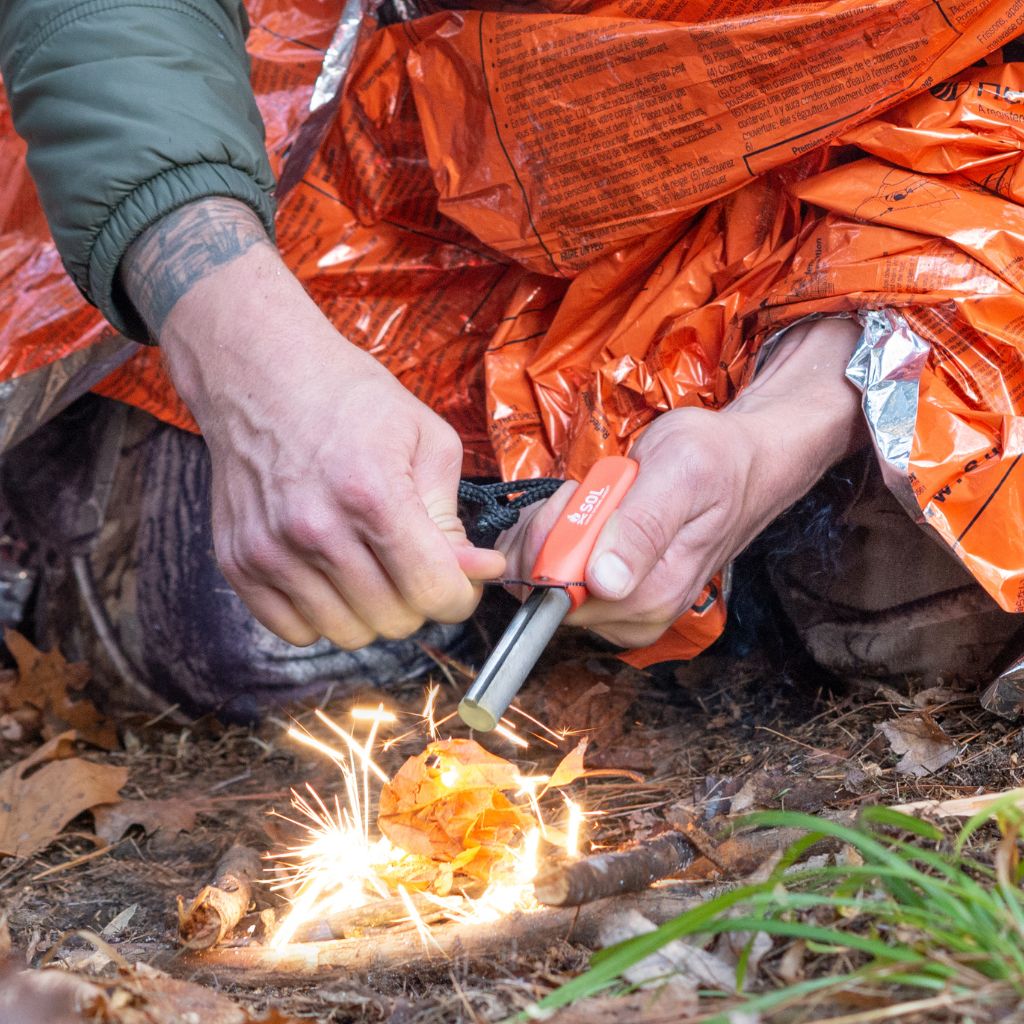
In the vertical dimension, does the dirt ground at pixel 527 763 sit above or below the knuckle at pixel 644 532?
below

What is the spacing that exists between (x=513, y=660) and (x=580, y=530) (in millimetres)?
192

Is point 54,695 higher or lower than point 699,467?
lower

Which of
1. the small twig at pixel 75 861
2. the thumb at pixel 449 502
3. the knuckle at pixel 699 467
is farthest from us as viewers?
the small twig at pixel 75 861

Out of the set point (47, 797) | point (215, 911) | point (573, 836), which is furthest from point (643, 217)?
point (47, 797)

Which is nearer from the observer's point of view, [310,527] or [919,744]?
[310,527]

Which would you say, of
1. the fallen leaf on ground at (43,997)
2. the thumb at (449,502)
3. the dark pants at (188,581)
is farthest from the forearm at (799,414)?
the fallen leaf on ground at (43,997)

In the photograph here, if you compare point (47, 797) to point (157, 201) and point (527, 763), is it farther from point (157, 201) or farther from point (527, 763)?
point (157, 201)

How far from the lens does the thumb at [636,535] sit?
4.13ft

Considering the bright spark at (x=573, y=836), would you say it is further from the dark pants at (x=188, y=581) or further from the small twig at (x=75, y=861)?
the small twig at (x=75, y=861)

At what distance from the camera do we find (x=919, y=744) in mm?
1510

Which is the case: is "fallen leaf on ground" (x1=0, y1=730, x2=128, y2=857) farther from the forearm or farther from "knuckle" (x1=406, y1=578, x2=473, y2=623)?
the forearm

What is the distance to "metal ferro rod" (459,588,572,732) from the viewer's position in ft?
3.90

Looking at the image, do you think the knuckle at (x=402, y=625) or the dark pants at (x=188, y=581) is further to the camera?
the dark pants at (x=188, y=581)

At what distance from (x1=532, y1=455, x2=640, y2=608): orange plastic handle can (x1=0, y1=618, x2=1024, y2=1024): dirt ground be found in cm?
39
